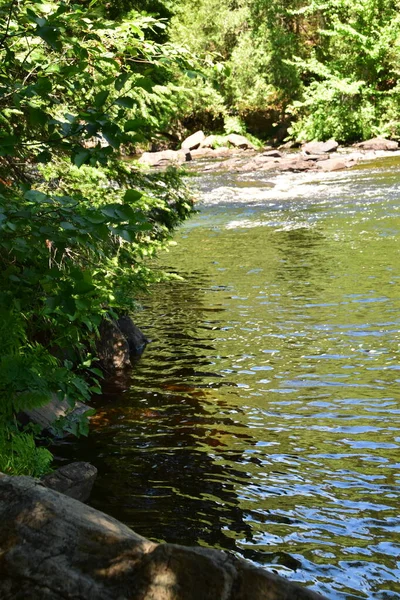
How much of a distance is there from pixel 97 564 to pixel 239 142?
3821 centimetres

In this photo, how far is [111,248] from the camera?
26.3 feet

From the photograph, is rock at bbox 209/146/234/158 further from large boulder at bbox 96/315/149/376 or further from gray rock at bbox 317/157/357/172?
large boulder at bbox 96/315/149/376

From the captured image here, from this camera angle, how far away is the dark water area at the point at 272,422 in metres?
5.23

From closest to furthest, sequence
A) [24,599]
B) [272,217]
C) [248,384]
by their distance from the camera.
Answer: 1. [24,599]
2. [248,384]
3. [272,217]

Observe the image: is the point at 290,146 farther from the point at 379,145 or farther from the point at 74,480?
the point at 74,480

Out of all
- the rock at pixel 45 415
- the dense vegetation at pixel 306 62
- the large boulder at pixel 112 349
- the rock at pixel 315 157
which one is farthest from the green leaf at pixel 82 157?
the dense vegetation at pixel 306 62

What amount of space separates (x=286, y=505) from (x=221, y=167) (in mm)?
27709

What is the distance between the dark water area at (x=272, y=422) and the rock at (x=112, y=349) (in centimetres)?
23

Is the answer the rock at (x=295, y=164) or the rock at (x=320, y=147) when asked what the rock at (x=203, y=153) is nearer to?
the rock at (x=320, y=147)

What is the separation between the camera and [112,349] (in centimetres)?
923

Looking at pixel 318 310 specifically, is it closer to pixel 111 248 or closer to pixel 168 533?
pixel 111 248

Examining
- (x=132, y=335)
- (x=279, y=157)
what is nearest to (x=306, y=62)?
(x=279, y=157)

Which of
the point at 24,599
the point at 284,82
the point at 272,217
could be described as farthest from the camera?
the point at 284,82

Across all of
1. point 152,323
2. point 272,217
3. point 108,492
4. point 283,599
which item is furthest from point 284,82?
point 283,599
